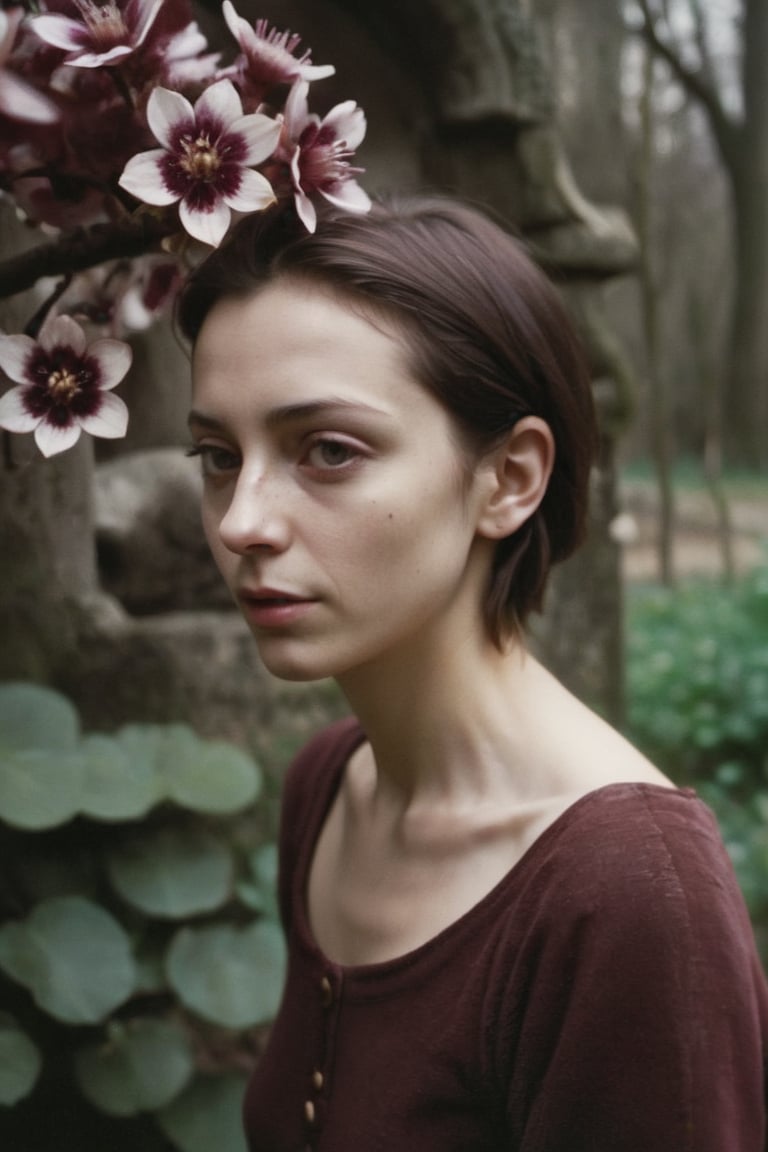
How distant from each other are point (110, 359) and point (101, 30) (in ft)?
0.91

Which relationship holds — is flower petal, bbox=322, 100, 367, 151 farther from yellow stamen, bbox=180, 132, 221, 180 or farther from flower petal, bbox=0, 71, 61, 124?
flower petal, bbox=0, 71, 61, 124

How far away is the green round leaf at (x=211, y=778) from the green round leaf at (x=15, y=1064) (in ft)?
1.56

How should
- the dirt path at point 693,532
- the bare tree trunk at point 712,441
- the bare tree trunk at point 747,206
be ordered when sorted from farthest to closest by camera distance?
1. the bare tree trunk at point 747,206
2. the dirt path at point 693,532
3. the bare tree trunk at point 712,441

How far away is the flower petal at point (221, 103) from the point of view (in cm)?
98

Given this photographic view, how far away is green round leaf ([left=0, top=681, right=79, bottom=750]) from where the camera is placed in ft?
6.52

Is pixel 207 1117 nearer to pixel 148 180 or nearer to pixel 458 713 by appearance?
pixel 458 713

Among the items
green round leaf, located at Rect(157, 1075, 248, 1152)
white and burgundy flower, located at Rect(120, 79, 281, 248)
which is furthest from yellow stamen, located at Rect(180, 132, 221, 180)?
green round leaf, located at Rect(157, 1075, 248, 1152)

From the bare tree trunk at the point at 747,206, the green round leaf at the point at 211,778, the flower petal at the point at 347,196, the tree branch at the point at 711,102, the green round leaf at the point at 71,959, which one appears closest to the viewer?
the flower petal at the point at 347,196

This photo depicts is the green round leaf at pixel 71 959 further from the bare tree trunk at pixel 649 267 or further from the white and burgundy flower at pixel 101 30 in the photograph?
the bare tree trunk at pixel 649 267

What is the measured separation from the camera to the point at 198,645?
93.3 inches

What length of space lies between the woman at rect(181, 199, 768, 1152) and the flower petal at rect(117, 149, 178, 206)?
173 millimetres

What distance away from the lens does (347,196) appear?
1.08 m

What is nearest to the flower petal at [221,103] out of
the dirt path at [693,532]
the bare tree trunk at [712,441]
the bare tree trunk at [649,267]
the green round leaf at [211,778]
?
the green round leaf at [211,778]

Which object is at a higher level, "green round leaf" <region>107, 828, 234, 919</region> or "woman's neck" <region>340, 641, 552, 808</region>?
"woman's neck" <region>340, 641, 552, 808</region>
